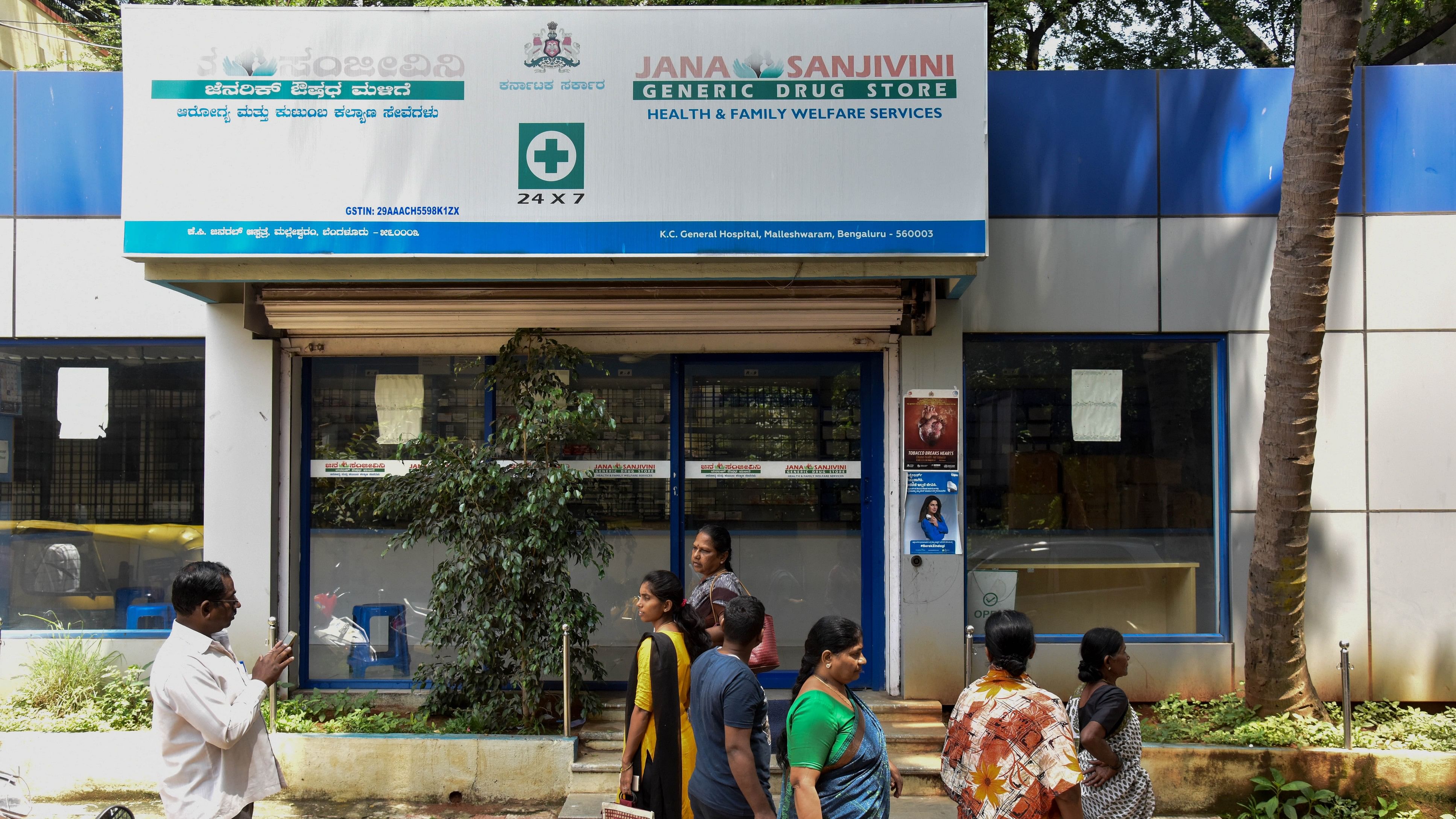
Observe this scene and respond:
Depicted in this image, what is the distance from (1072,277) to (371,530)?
19.8ft

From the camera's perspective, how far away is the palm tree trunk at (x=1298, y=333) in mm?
6602

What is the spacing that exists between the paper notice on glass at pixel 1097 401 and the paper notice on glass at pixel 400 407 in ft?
17.5

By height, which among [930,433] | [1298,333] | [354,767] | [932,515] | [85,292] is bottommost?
[354,767]

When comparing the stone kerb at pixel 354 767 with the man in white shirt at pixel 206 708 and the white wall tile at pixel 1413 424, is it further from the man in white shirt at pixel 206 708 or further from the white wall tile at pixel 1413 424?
the white wall tile at pixel 1413 424

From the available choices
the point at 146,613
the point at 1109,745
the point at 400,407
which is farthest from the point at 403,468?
the point at 1109,745

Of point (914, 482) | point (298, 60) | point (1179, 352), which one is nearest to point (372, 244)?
point (298, 60)

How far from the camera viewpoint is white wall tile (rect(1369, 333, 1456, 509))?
7.71 m

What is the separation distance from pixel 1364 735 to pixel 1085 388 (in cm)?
311

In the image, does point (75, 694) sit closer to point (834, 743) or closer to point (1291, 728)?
point (834, 743)

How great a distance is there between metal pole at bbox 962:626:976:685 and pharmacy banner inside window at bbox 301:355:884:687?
3.29 ft

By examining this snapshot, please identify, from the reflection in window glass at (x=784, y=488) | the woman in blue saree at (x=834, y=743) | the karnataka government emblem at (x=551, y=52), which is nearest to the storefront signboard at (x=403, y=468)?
the reflection in window glass at (x=784, y=488)

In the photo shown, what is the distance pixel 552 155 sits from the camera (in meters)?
6.64

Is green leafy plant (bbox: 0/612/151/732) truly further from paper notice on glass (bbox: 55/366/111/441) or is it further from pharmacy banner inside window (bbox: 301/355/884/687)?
paper notice on glass (bbox: 55/366/111/441)

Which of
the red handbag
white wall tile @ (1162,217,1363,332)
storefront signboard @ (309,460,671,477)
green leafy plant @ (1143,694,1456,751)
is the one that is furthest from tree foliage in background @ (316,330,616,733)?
white wall tile @ (1162,217,1363,332)
